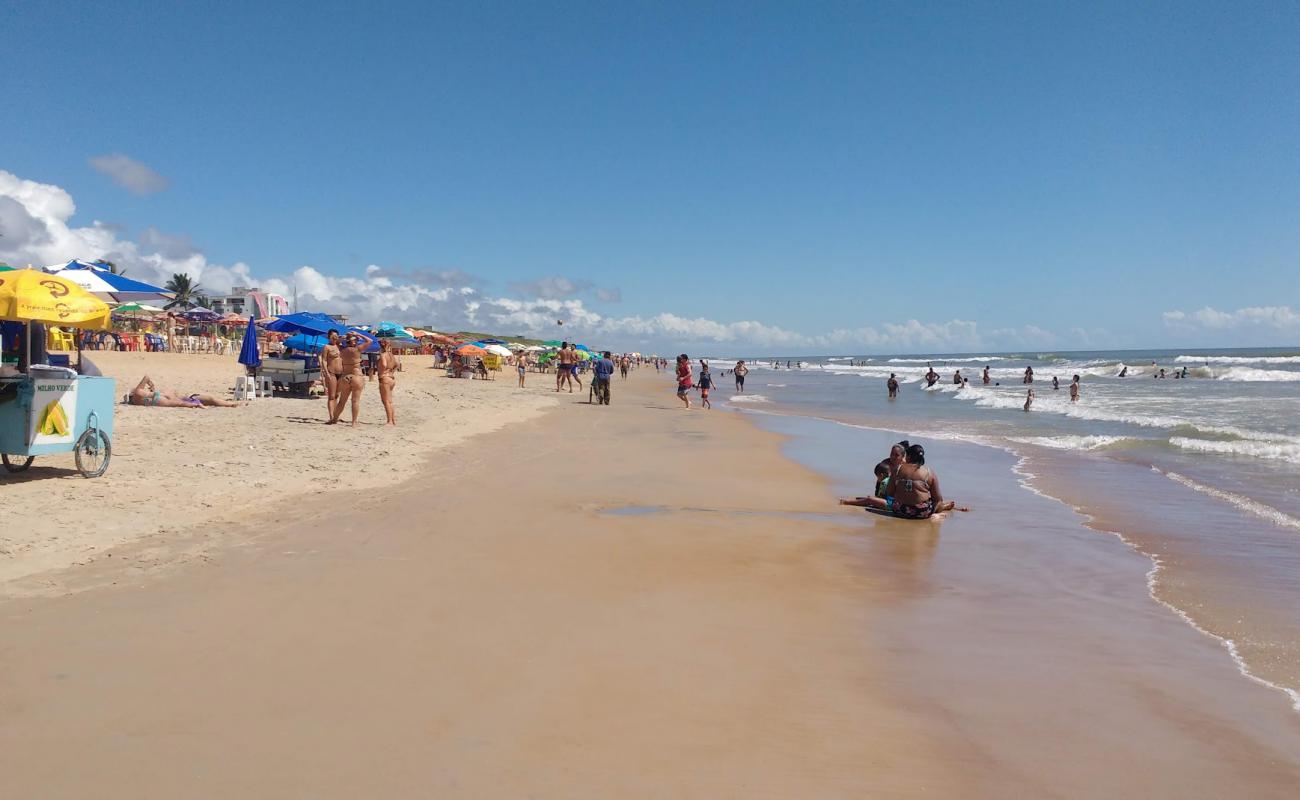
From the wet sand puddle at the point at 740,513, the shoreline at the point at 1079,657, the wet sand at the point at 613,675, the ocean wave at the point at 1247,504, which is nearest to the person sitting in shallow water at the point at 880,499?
the wet sand puddle at the point at 740,513

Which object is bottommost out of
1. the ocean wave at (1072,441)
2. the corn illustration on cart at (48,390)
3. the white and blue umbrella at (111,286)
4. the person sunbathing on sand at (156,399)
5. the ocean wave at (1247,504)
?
the ocean wave at (1247,504)

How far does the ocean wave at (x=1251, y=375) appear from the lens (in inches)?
1967

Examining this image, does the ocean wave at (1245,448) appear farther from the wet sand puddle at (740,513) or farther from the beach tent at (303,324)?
the beach tent at (303,324)

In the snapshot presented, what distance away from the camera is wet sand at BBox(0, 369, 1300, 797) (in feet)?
9.72

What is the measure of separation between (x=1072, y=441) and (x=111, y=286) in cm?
1843

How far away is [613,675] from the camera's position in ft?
12.5

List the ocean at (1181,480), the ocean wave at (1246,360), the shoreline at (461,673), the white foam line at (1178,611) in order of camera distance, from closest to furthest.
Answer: the shoreline at (461,673) < the white foam line at (1178,611) < the ocean at (1181,480) < the ocean wave at (1246,360)

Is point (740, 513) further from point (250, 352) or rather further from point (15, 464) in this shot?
point (250, 352)

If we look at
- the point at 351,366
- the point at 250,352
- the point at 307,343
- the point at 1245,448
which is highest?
the point at 307,343

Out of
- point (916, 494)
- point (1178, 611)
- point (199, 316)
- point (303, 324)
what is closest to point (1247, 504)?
point (916, 494)

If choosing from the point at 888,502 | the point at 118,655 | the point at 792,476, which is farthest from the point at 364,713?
the point at 792,476

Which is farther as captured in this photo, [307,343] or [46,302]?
[307,343]

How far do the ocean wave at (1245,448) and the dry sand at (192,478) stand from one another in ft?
48.0

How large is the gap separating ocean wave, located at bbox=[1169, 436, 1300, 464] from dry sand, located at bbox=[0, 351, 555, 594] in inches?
575
